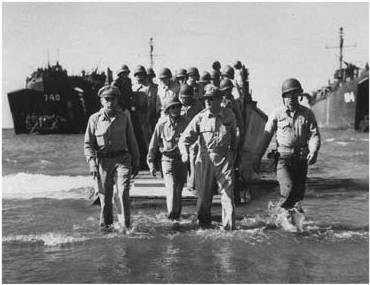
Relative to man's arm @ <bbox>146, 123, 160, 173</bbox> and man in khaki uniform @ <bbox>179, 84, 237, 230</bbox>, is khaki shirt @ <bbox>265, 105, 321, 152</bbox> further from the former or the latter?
man's arm @ <bbox>146, 123, 160, 173</bbox>

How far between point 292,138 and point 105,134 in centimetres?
234

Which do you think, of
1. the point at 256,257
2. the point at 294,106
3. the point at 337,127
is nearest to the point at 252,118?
the point at 294,106

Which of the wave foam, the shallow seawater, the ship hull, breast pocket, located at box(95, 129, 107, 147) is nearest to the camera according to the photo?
the shallow seawater

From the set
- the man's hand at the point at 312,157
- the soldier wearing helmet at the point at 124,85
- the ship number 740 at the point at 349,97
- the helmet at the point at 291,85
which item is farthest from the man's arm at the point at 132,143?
the ship number 740 at the point at 349,97

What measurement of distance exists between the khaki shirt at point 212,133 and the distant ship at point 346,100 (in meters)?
41.1

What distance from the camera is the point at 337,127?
180 feet

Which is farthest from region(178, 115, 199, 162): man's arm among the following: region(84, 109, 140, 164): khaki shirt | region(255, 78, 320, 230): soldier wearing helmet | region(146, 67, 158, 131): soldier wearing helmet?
region(146, 67, 158, 131): soldier wearing helmet

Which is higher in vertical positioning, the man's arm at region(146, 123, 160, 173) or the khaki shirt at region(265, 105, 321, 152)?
the khaki shirt at region(265, 105, 321, 152)

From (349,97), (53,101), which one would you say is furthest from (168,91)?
(53,101)

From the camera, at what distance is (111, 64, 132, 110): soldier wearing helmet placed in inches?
379

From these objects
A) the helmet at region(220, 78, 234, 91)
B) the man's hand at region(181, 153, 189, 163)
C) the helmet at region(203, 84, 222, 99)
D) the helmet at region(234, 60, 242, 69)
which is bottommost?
the man's hand at region(181, 153, 189, 163)

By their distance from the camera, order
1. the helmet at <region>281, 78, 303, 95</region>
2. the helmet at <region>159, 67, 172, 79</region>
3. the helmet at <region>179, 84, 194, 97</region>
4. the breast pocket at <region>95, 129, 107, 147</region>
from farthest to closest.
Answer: the helmet at <region>159, 67, 172, 79</region>, the helmet at <region>179, 84, 194, 97</region>, the breast pocket at <region>95, 129, 107, 147</region>, the helmet at <region>281, 78, 303, 95</region>

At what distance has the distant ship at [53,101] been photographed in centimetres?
5294

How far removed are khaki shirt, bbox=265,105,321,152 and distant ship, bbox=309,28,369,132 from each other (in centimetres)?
4091
